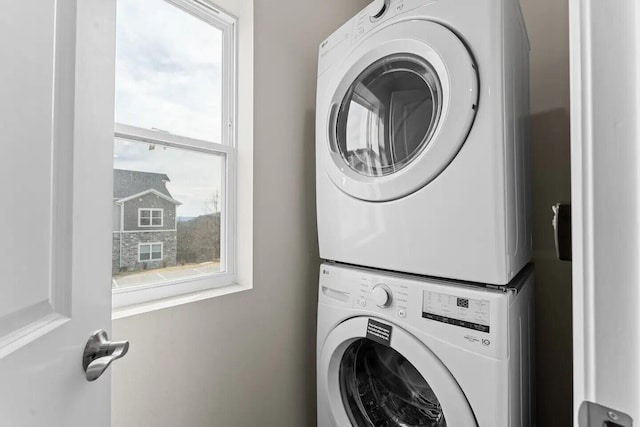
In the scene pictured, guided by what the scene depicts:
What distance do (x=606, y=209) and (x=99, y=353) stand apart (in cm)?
76

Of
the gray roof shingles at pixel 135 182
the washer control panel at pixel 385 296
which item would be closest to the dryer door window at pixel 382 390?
the washer control panel at pixel 385 296

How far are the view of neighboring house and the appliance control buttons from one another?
72 centimetres

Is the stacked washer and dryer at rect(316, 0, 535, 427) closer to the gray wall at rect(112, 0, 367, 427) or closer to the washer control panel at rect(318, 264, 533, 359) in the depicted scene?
the washer control panel at rect(318, 264, 533, 359)

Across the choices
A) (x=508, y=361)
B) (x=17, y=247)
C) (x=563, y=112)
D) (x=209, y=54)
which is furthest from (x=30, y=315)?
(x=563, y=112)

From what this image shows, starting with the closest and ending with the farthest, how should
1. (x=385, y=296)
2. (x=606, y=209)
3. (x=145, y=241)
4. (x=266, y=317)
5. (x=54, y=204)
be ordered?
(x=606, y=209) → (x=54, y=204) → (x=385, y=296) → (x=145, y=241) → (x=266, y=317)

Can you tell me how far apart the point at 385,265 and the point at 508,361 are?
15.5 inches

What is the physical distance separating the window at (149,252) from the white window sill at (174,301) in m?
0.15

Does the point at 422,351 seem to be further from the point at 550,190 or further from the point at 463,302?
the point at 550,190

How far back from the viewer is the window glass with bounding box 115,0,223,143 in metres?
1.05

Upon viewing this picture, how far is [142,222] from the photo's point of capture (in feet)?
3.50

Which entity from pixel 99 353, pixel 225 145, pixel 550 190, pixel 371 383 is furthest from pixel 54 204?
pixel 550 190

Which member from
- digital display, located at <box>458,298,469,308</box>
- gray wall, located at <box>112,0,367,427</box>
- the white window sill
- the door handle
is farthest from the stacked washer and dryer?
the door handle

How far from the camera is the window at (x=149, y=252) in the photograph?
1.06m

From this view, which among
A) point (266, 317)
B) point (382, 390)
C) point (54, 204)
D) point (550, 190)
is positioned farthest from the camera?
point (550, 190)
